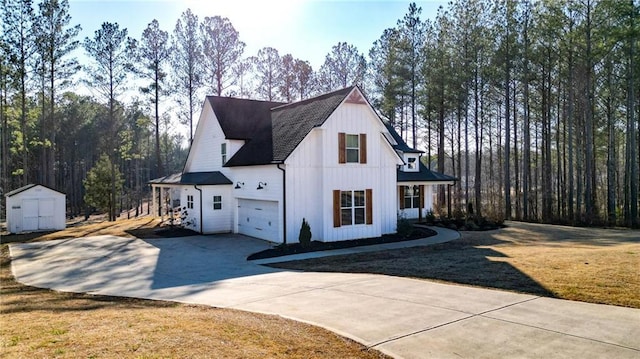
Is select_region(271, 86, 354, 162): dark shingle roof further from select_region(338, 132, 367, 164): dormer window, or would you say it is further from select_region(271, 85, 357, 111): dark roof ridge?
select_region(338, 132, 367, 164): dormer window

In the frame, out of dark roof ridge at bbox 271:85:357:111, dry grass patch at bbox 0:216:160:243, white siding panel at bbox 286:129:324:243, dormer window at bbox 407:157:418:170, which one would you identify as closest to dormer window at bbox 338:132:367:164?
white siding panel at bbox 286:129:324:243

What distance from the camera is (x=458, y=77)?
3003 centimetres

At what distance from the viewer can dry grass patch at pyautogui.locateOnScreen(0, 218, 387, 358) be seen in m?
4.67

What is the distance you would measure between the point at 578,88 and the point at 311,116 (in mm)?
21051

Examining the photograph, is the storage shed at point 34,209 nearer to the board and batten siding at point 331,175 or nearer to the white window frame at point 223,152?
the white window frame at point 223,152

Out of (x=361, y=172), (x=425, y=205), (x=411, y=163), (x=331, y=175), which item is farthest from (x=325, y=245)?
(x=411, y=163)

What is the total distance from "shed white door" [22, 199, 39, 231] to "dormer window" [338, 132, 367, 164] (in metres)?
17.5

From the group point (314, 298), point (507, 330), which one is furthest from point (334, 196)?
point (507, 330)

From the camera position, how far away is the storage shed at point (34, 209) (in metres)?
22.1

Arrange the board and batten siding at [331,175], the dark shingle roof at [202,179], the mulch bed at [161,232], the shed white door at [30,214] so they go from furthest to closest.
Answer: the shed white door at [30,214], the dark shingle roof at [202,179], the mulch bed at [161,232], the board and batten siding at [331,175]

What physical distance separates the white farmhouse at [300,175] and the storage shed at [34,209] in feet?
22.0

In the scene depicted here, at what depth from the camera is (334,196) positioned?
1766 centimetres

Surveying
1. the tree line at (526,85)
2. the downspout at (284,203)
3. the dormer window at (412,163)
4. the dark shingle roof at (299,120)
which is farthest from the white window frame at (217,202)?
the tree line at (526,85)

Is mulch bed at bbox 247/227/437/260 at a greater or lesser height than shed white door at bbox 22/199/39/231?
lesser
